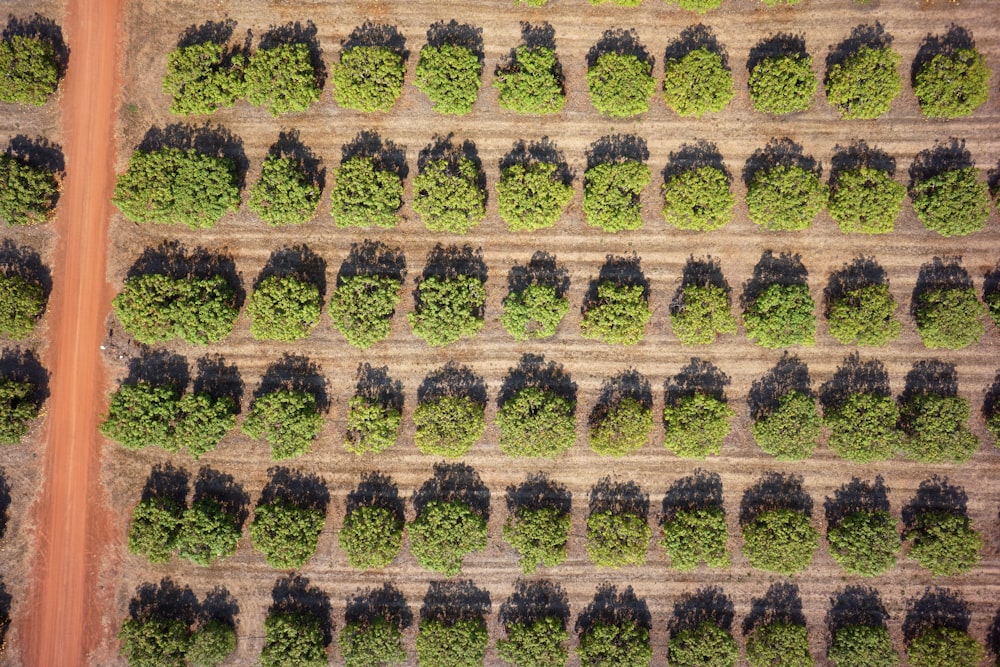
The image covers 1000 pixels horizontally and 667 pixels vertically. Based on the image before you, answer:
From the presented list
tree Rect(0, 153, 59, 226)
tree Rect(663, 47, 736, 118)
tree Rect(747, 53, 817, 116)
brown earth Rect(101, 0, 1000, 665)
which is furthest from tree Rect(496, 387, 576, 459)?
tree Rect(0, 153, 59, 226)

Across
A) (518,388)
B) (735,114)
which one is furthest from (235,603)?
(735,114)

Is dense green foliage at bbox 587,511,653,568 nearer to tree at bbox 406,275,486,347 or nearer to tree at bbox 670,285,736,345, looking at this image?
tree at bbox 670,285,736,345

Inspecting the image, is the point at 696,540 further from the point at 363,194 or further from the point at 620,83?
the point at 363,194

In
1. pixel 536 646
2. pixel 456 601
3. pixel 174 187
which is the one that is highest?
pixel 174 187

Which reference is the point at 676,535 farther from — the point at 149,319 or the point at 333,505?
the point at 149,319

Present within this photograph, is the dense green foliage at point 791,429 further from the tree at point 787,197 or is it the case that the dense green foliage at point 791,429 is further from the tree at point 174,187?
the tree at point 174,187

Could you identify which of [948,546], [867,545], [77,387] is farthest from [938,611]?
[77,387]
